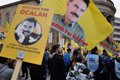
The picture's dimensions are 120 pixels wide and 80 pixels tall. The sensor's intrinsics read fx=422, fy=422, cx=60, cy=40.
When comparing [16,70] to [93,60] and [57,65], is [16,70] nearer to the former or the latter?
[57,65]

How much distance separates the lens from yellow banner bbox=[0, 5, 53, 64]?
5.24m

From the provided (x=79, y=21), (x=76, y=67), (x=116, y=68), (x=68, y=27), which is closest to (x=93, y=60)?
(x=116, y=68)

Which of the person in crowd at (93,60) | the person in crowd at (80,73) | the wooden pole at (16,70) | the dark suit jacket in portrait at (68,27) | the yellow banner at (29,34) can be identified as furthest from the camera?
the person in crowd at (93,60)

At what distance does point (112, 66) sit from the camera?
12016mm

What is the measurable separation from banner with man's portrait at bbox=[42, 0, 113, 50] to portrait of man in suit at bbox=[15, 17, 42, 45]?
2068mm

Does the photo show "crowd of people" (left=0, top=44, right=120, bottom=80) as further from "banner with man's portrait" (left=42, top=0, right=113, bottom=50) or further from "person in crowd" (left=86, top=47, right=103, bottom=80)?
"banner with man's portrait" (left=42, top=0, right=113, bottom=50)

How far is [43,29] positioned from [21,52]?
0.41 meters

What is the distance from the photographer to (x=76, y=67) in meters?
8.16

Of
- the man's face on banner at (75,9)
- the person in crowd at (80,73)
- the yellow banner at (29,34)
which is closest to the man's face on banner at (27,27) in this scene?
the yellow banner at (29,34)

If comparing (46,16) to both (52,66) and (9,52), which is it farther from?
(52,66)

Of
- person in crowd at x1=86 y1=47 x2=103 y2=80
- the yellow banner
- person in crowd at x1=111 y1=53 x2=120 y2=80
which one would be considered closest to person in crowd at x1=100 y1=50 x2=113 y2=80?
person in crowd at x1=111 y1=53 x2=120 y2=80

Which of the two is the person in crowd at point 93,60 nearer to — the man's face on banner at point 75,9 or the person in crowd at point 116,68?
the person in crowd at point 116,68

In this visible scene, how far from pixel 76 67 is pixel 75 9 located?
44.6 inches

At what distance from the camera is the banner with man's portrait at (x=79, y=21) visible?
772 centimetres
